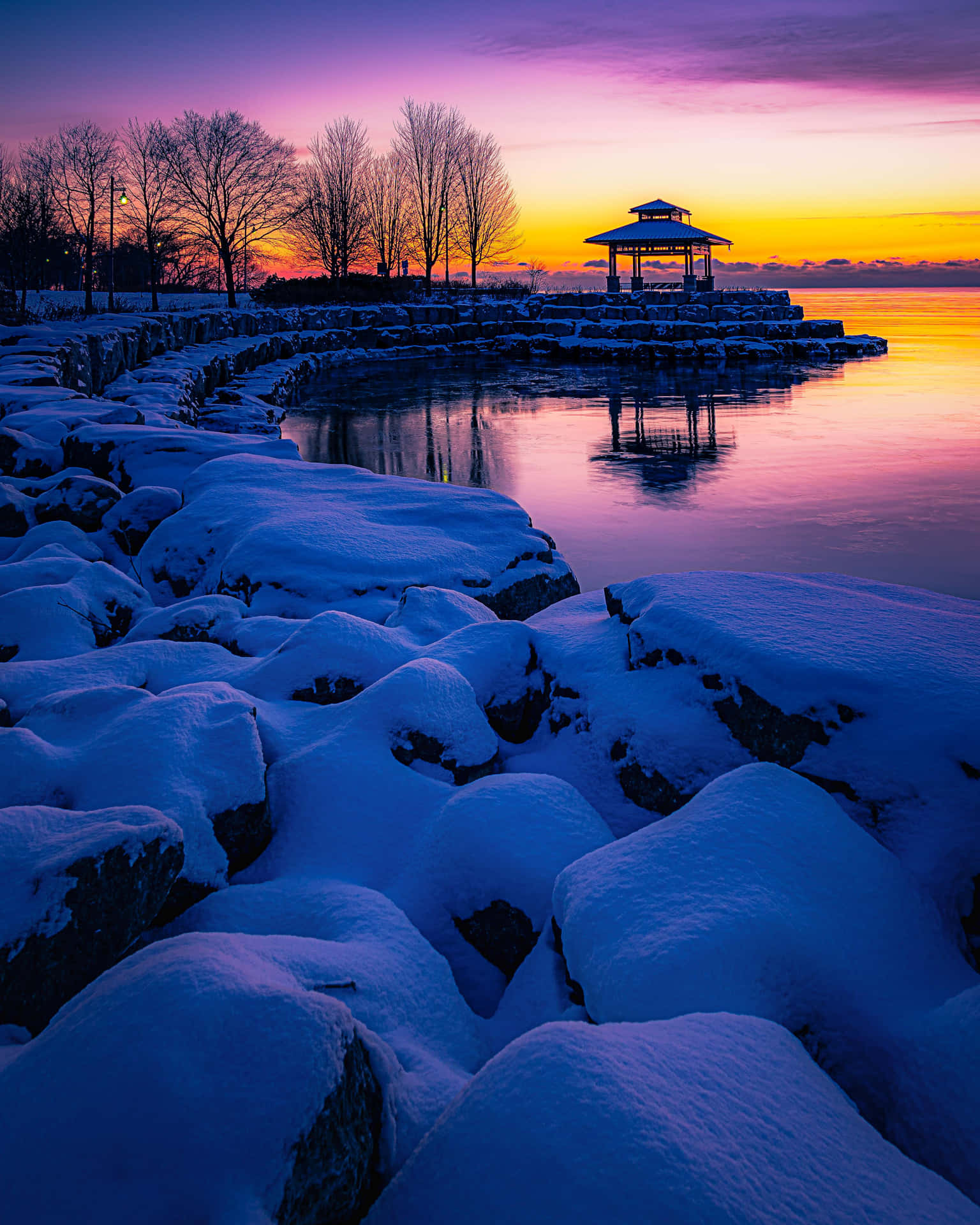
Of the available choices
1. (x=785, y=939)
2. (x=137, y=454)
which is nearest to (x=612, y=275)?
(x=137, y=454)

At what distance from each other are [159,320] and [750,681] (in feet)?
61.1

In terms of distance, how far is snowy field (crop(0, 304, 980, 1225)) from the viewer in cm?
144

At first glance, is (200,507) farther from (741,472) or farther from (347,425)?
(347,425)

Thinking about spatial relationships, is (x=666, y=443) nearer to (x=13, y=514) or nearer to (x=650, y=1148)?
(x=13, y=514)

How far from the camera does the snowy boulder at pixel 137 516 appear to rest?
247 inches

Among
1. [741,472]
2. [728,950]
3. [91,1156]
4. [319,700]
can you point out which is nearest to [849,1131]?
[728,950]

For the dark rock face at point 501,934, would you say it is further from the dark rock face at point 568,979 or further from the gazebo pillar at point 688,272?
the gazebo pillar at point 688,272

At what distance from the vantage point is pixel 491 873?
8.41ft

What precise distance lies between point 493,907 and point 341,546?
3495 millimetres

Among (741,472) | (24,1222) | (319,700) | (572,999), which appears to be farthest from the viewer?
(741,472)

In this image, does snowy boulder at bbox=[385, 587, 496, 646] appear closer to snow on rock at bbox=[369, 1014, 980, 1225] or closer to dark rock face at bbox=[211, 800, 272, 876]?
dark rock face at bbox=[211, 800, 272, 876]

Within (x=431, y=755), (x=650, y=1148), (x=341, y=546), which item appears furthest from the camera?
(x=341, y=546)

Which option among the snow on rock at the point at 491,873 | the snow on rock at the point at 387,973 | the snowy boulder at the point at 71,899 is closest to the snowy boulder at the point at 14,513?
the snowy boulder at the point at 71,899

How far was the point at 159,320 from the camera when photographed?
1825cm
